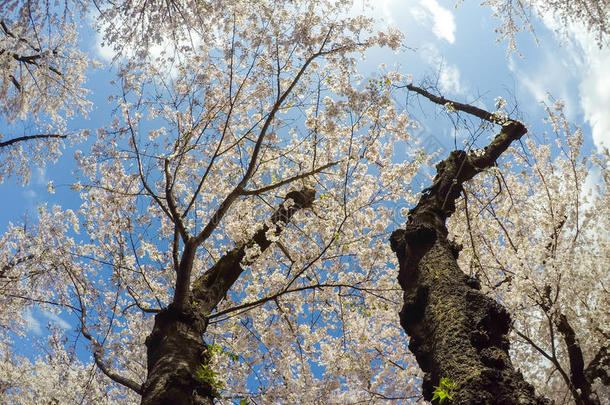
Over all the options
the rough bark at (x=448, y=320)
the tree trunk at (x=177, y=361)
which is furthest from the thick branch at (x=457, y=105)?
the tree trunk at (x=177, y=361)

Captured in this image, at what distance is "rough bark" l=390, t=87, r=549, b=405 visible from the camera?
115 inches

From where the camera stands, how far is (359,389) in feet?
33.6

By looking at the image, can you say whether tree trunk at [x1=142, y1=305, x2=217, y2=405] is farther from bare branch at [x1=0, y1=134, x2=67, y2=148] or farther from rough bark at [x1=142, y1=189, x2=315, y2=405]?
bare branch at [x1=0, y1=134, x2=67, y2=148]

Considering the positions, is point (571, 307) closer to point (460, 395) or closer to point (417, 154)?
point (417, 154)

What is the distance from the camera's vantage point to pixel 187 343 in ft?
14.8

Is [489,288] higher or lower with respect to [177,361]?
higher

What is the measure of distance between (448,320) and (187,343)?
269 cm

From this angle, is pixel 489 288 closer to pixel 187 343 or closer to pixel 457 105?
pixel 457 105

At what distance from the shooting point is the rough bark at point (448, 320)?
9.57 feet

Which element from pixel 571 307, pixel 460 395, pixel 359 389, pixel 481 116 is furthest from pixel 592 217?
pixel 460 395

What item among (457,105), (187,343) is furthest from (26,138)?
(457,105)

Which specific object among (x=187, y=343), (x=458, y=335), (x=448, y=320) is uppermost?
(x=187, y=343)

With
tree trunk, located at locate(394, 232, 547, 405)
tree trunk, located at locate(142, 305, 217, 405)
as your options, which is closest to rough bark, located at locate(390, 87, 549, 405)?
tree trunk, located at locate(394, 232, 547, 405)

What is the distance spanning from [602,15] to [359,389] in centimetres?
875
